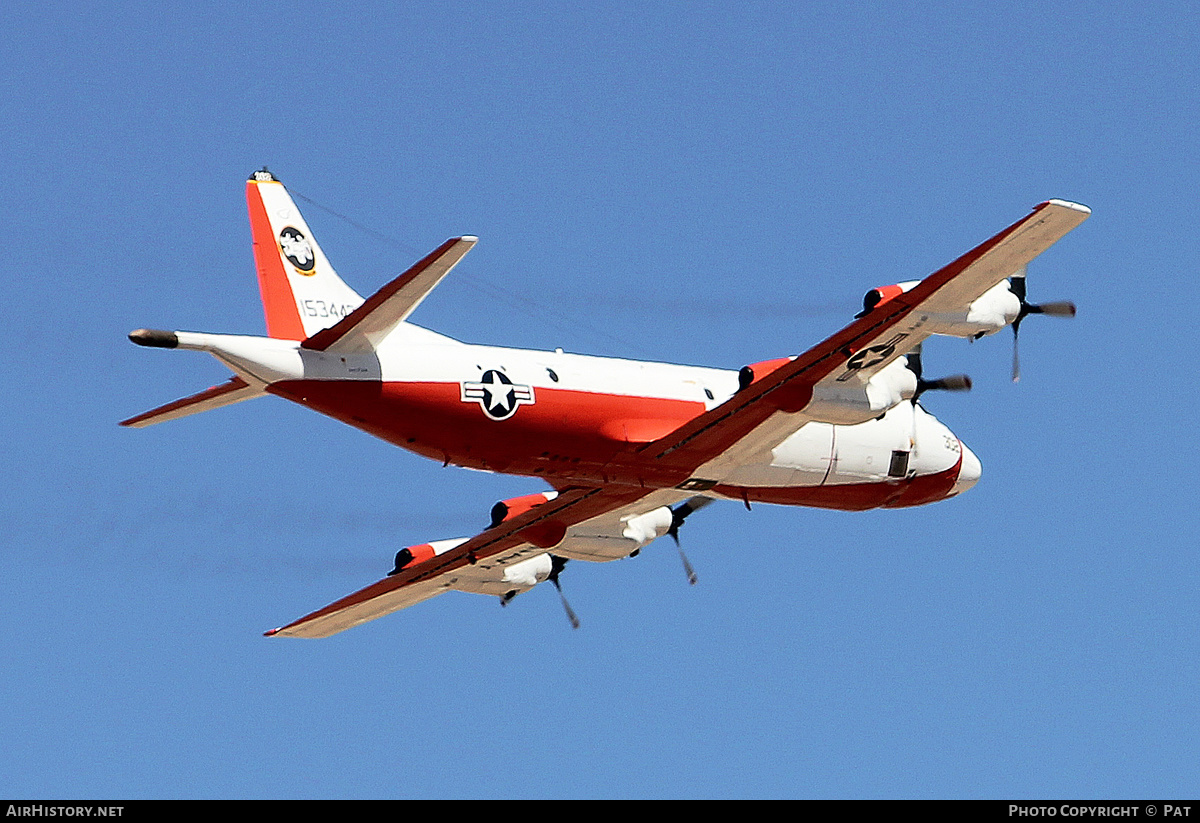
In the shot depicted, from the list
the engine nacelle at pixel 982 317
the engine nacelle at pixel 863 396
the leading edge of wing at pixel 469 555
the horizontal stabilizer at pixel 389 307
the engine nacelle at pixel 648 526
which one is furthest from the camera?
the engine nacelle at pixel 648 526

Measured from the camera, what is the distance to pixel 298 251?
1294 inches

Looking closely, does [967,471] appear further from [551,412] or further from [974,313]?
[551,412]

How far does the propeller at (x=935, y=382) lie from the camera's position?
34531 millimetres

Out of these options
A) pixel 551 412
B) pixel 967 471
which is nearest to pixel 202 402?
pixel 551 412

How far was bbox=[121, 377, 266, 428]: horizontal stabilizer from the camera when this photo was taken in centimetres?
3130

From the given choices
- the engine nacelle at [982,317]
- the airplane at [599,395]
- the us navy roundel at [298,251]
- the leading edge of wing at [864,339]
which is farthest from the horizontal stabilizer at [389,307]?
the engine nacelle at [982,317]

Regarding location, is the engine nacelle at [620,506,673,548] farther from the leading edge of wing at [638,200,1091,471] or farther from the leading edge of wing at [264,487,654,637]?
the leading edge of wing at [638,200,1091,471]

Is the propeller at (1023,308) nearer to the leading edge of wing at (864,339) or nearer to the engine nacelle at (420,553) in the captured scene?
the leading edge of wing at (864,339)

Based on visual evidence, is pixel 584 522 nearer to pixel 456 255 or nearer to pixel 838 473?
pixel 838 473

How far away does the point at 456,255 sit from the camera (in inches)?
1099

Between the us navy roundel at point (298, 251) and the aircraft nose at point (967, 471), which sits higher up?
the us navy roundel at point (298, 251)

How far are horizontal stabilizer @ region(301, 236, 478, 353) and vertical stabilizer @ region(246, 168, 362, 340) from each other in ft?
3.07

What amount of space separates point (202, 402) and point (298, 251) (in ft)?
11.0

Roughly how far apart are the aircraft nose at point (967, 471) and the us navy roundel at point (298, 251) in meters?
15.0
